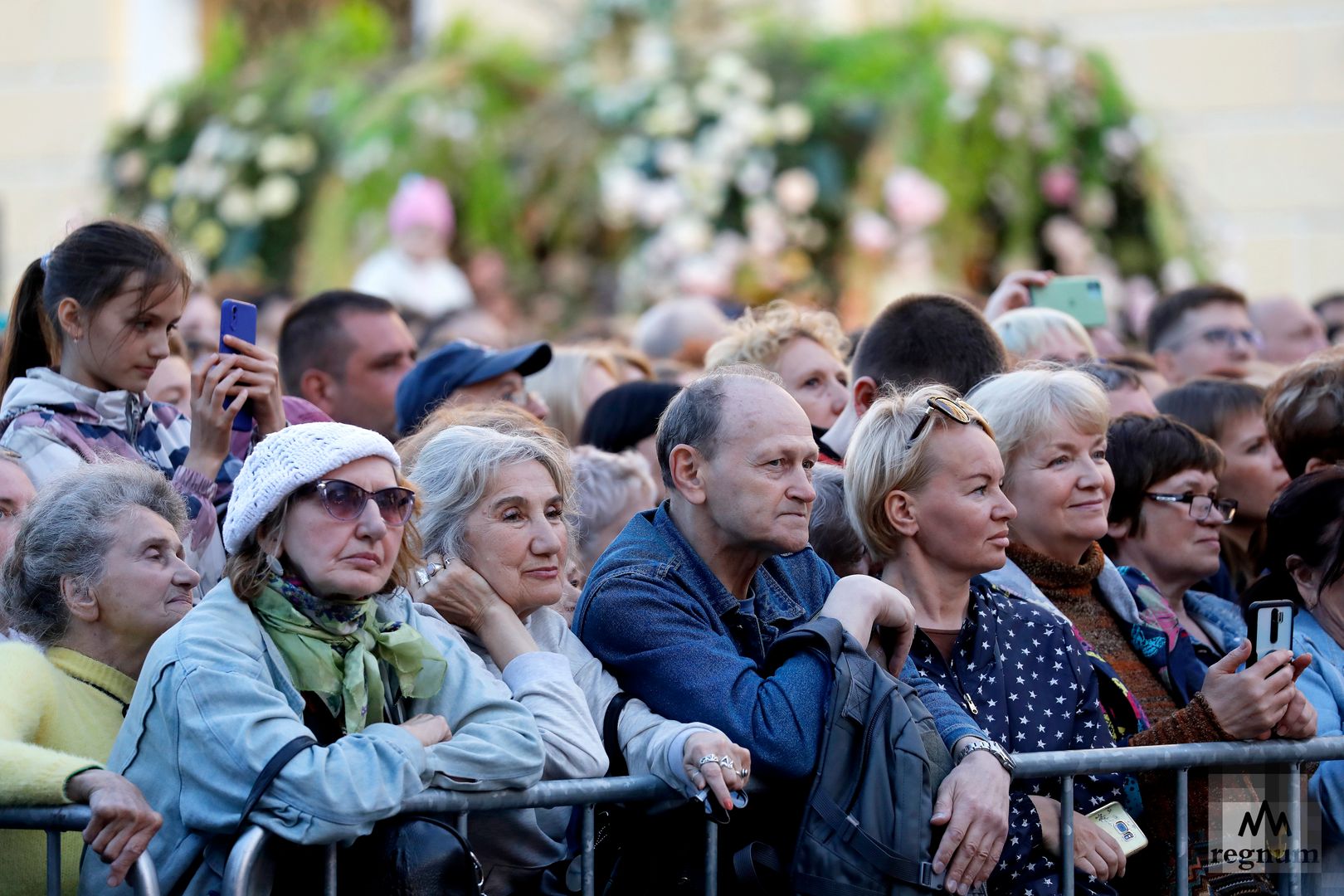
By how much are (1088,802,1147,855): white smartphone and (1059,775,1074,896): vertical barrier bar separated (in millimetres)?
224

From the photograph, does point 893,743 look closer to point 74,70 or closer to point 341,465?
point 341,465

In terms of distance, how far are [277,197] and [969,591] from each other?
6.02 m

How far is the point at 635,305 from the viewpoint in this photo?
8.71 m

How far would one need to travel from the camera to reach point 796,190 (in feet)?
27.6

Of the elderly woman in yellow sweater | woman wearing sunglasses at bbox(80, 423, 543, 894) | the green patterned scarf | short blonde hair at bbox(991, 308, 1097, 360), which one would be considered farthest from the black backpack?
short blonde hair at bbox(991, 308, 1097, 360)

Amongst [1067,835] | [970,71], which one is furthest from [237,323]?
[970,71]

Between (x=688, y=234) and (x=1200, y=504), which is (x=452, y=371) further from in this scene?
(x=688, y=234)

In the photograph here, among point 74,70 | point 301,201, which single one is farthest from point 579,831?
point 74,70

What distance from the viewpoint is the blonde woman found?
516 centimetres

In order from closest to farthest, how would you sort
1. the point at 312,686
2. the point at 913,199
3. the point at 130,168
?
the point at 312,686 < the point at 913,199 < the point at 130,168

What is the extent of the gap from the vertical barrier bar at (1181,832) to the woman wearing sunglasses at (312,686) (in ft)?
4.63

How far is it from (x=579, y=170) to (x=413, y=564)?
5673 millimetres

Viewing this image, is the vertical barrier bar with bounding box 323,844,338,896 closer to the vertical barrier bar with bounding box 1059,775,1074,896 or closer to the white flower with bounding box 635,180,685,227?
the vertical barrier bar with bounding box 1059,775,1074,896

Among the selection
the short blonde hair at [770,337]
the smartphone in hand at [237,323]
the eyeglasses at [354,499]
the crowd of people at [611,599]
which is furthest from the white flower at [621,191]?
the eyeglasses at [354,499]
